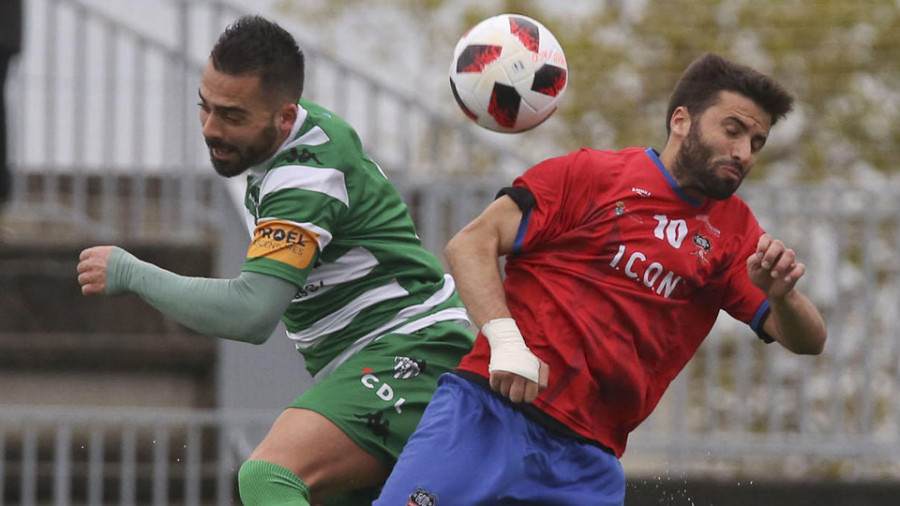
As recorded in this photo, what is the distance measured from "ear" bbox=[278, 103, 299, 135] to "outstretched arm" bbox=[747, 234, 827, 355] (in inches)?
56.6

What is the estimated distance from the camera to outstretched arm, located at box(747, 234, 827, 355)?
435 cm

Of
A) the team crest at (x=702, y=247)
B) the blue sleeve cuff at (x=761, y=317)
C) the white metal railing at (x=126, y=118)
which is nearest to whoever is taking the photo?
the team crest at (x=702, y=247)

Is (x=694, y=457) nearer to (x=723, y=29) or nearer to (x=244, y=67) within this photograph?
(x=244, y=67)

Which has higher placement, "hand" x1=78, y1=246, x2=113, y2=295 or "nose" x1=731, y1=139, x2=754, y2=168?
"nose" x1=731, y1=139, x2=754, y2=168

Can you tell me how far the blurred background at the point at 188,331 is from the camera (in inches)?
355

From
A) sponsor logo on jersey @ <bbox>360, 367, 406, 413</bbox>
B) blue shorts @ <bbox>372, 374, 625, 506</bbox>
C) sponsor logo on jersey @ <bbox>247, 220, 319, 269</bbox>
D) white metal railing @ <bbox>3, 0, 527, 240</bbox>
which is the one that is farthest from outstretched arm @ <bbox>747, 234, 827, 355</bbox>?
white metal railing @ <bbox>3, 0, 527, 240</bbox>

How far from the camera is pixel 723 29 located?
15.7 meters

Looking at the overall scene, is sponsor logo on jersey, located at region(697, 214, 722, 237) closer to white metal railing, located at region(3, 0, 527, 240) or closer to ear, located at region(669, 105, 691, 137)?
ear, located at region(669, 105, 691, 137)

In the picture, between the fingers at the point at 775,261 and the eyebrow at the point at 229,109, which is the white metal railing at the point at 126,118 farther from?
the fingers at the point at 775,261

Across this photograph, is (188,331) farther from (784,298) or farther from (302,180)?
(784,298)

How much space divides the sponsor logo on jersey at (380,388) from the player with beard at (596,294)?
0.69 feet

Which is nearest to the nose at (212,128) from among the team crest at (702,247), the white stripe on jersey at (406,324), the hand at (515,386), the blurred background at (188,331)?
the white stripe on jersey at (406,324)

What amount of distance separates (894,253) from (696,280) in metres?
5.15

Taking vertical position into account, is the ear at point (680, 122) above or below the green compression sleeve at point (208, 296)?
above
